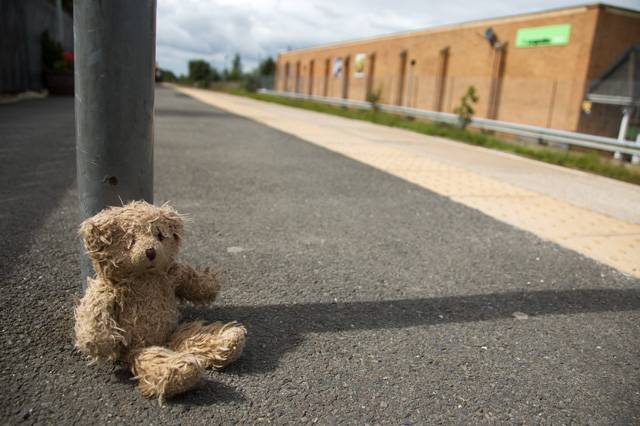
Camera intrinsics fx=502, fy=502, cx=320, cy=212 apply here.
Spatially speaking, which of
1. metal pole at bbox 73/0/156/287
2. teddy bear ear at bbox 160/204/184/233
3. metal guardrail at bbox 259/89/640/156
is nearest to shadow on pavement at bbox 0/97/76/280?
metal pole at bbox 73/0/156/287

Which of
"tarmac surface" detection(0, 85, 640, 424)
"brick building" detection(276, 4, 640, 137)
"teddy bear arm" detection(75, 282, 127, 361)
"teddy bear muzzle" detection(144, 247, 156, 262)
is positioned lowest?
"tarmac surface" detection(0, 85, 640, 424)

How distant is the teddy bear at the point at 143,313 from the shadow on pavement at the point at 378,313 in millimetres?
218

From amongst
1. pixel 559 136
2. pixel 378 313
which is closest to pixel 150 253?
pixel 378 313

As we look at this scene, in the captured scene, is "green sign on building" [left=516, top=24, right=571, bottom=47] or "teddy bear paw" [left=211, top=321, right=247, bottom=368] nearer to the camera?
"teddy bear paw" [left=211, top=321, right=247, bottom=368]

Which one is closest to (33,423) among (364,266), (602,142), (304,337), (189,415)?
A: (189,415)

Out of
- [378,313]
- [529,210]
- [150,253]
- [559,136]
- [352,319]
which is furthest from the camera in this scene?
[559,136]

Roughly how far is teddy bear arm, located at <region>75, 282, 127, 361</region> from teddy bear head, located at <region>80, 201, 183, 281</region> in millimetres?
A: 108

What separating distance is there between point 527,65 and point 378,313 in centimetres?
2487

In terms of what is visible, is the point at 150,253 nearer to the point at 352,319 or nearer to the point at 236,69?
the point at 352,319

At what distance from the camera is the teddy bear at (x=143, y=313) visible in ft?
6.27

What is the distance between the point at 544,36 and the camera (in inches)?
920

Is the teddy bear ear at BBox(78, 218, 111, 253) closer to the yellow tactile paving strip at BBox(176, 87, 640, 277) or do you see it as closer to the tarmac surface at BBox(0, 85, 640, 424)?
the tarmac surface at BBox(0, 85, 640, 424)

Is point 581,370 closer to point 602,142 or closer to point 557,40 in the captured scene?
point 602,142

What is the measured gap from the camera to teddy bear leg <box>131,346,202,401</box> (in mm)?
1845
